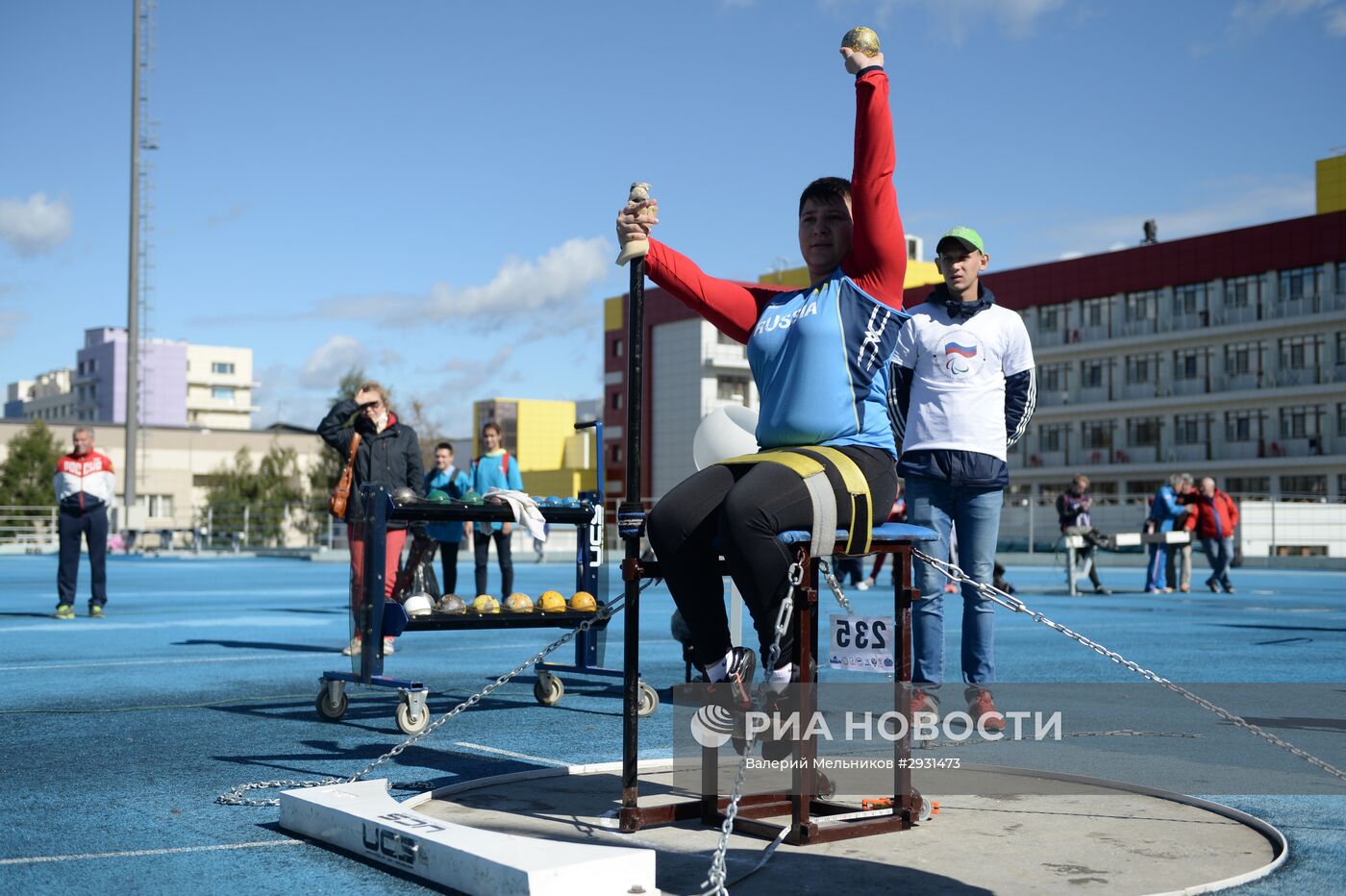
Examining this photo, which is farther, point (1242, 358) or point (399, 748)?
point (1242, 358)

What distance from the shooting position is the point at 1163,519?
78.2 feet

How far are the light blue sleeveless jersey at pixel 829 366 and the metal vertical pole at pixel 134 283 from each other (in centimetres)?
3758

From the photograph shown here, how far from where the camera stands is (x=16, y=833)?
4.26m

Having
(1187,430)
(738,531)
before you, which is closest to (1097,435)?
(1187,430)

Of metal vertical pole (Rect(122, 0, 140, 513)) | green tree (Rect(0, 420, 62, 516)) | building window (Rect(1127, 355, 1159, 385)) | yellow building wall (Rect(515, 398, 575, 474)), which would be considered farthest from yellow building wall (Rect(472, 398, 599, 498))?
metal vertical pole (Rect(122, 0, 140, 513))

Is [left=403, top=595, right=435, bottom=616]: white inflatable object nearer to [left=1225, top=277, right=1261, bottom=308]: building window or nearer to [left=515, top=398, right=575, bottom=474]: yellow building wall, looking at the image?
[left=1225, top=277, right=1261, bottom=308]: building window

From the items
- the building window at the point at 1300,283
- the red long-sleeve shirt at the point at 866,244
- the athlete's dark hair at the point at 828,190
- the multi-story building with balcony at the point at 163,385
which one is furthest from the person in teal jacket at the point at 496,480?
the multi-story building with balcony at the point at 163,385

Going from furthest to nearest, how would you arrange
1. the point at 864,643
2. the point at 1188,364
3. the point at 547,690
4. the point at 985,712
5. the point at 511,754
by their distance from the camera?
the point at 1188,364 → the point at 547,690 → the point at 511,754 → the point at 985,712 → the point at 864,643

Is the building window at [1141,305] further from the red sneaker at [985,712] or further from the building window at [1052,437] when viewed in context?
the red sneaker at [985,712]

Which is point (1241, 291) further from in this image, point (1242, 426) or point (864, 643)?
point (864, 643)

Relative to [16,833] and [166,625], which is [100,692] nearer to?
[16,833]

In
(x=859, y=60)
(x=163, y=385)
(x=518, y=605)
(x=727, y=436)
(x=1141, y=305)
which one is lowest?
(x=518, y=605)

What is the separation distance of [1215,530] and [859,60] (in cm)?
2042

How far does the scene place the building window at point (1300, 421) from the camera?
194 feet
